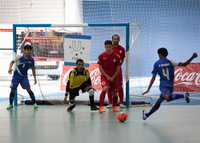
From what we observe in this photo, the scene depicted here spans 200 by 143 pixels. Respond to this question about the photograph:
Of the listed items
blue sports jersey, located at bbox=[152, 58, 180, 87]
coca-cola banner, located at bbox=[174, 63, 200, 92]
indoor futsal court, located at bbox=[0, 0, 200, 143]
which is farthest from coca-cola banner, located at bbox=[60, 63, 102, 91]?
blue sports jersey, located at bbox=[152, 58, 180, 87]

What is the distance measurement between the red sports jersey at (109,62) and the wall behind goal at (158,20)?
9314mm

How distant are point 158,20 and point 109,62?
11428 mm

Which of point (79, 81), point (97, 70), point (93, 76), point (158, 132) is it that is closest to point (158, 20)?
point (97, 70)

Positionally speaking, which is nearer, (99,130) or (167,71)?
(99,130)

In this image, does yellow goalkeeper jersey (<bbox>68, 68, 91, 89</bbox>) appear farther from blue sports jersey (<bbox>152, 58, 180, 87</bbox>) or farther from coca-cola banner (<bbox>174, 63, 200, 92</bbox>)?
coca-cola banner (<bbox>174, 63, 200, 92</bbox>)

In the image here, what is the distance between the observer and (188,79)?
10.1 m

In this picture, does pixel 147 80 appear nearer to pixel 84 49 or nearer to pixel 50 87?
pixel 50 87

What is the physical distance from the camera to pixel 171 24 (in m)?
15.7

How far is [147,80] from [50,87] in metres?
7.12

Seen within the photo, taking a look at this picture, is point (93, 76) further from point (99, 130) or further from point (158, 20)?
point (158, 20)

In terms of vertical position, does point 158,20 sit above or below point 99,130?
above

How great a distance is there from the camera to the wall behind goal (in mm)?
14672

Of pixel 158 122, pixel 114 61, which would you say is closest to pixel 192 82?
pixel 114 61

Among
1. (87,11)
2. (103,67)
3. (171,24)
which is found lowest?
(103,67)
